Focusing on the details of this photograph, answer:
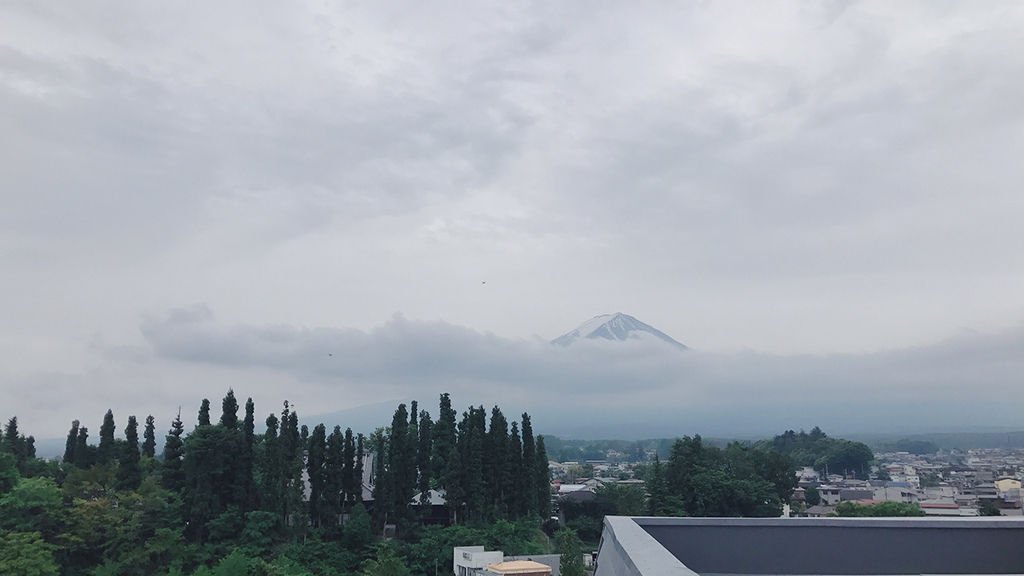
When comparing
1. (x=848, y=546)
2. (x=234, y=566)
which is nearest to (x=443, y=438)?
(x=234, y=566)

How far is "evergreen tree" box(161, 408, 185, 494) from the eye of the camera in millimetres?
21359

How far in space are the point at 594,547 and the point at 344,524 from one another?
10140 millimetres

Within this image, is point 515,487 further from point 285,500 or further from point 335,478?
point 285,500

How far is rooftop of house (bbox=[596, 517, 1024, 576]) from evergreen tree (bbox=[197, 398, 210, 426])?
20.2 meters

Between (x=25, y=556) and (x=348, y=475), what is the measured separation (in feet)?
27.2

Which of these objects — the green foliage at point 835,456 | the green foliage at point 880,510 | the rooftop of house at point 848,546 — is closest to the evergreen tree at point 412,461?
the green foliage at point 880,510

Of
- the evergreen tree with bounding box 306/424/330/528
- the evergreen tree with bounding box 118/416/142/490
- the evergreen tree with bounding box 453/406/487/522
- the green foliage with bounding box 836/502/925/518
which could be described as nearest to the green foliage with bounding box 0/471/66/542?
the evergreen tree with bounding box 118/416/142/490

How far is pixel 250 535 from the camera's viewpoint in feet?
65.6

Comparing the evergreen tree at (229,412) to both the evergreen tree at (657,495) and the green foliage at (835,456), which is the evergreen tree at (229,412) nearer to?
the evergreen tree at (657,495)

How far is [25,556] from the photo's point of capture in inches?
688

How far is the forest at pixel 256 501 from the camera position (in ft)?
62.0

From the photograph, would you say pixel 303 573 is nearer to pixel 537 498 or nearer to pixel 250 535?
pixel 250 535

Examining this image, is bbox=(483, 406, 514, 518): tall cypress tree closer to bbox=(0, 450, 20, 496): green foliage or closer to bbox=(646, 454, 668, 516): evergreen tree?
bbox=(646, 454, 668, 516): evergreen tree

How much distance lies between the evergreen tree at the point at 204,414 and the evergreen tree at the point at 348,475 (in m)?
3.90
